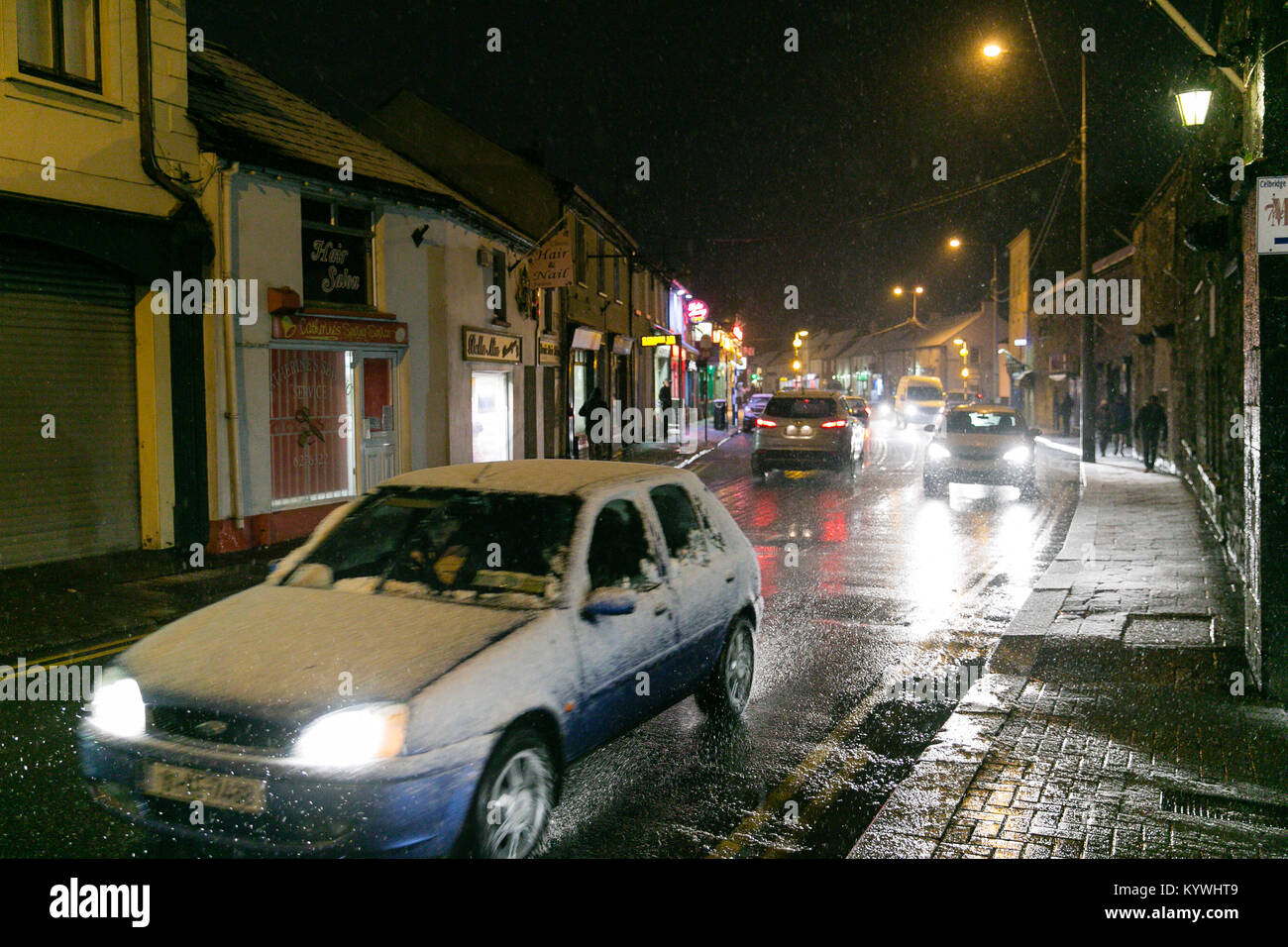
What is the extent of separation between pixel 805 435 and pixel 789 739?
51.3 feet

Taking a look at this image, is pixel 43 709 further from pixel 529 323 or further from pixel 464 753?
pixel 529 323

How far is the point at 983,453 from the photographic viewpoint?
18.5m

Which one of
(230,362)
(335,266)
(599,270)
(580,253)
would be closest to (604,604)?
(230,362)

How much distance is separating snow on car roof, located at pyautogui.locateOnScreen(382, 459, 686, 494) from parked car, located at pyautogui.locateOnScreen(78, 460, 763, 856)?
0.06ft

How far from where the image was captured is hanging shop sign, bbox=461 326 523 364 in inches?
735

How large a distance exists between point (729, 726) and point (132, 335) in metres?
9.57

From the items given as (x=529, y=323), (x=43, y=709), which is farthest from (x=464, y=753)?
(x=529, y=323)

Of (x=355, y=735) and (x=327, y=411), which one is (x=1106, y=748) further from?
(x=327, y=411)

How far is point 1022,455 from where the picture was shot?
18.3m

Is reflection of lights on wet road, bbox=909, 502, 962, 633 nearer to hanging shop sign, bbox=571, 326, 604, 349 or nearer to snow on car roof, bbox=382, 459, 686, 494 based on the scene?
snow on car roof, bbox=382, 459, 686, 494

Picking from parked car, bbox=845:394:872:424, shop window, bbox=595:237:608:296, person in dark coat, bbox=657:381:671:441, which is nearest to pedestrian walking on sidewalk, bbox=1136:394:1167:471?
parked car, bbox=845:394:872:424

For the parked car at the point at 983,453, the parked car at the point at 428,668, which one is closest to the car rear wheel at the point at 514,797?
the parked car at the point at 428,668

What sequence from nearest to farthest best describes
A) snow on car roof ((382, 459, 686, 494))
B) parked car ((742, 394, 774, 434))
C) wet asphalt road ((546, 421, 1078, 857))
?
1. wet asphalt road ((546, 421, 1078, 857))
2. snow on car roof ((382, 459, 686, 494))
3. parked car ((742, 394, 774, 434))

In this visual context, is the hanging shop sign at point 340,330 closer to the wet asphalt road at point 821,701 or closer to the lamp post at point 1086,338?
the wet asphalt road at point 821,701
